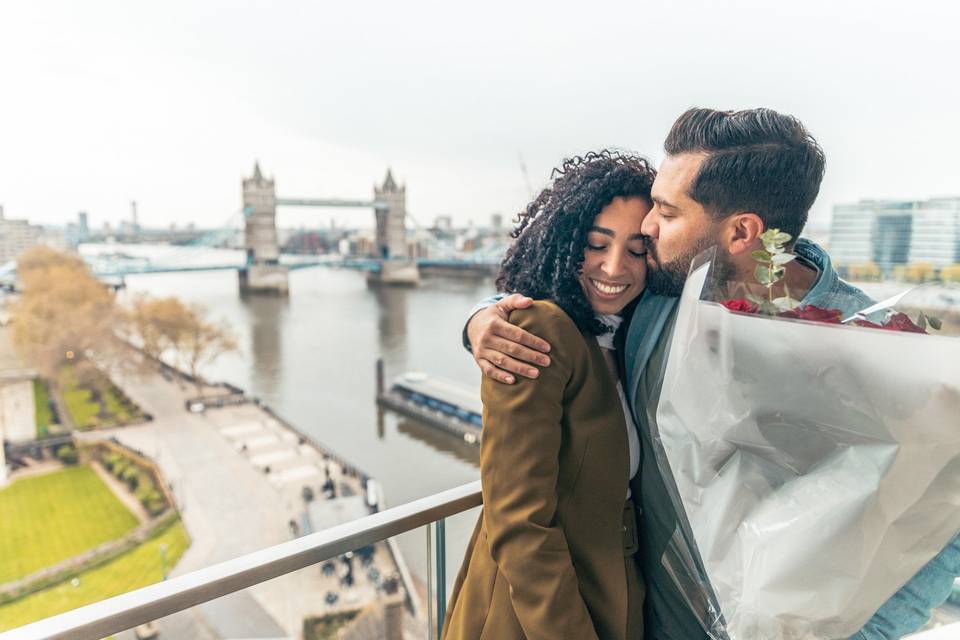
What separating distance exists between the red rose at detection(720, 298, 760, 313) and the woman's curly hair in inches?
8.8

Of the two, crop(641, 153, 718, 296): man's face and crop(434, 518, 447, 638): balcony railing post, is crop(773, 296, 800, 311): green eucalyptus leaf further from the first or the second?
crop(434, 518, 447, 638): balcony railing post

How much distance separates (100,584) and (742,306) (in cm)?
1206

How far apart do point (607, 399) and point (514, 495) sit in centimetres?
15

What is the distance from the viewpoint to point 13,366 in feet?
57.0

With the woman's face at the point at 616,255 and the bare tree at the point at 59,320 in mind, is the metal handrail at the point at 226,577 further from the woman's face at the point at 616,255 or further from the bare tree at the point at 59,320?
the bare tree at the point at 59,320

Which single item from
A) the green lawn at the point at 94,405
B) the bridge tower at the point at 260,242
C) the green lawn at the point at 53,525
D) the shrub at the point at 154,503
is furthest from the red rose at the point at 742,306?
the bridge tower at the point at 260,242

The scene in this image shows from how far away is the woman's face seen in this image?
2.16 ft

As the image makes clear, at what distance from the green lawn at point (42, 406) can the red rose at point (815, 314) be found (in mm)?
17758

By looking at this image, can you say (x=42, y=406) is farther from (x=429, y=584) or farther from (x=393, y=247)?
(x=429, y=584)

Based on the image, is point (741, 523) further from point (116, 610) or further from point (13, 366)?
point (13, 366)

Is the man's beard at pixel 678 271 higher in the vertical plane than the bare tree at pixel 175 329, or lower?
higher

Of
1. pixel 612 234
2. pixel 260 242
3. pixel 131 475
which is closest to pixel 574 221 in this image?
pixel 612 234

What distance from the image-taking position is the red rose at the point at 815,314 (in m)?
0.43

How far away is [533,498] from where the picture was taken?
572mm
